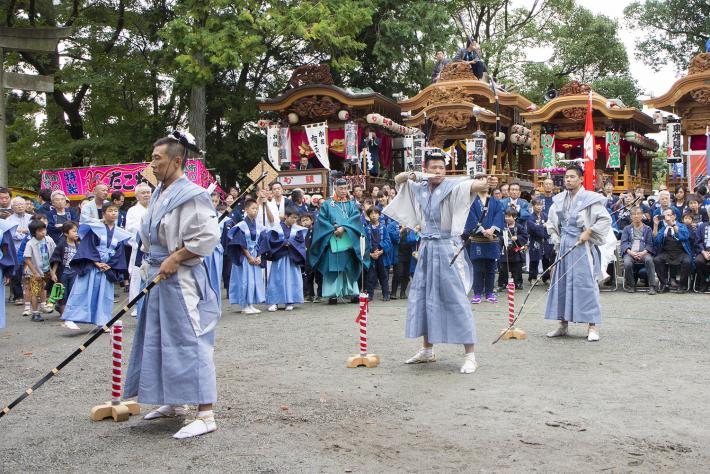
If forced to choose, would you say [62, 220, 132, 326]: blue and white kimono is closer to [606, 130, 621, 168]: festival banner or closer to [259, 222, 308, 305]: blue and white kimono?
→ [259, 222, 308, 305]: blue and white kimono

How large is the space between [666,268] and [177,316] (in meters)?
10.3

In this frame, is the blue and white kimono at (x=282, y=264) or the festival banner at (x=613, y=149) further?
the festival banner at (x=613, y=149)

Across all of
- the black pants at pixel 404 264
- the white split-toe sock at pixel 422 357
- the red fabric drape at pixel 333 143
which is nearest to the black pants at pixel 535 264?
the black pants at pixel 404 264

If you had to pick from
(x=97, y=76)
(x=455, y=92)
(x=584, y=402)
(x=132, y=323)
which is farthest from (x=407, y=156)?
(x=584, y=402)

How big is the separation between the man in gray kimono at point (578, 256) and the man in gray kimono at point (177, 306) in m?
4.74

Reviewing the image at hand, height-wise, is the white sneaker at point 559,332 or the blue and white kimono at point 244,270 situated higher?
the blue and white kimono at point 244,270

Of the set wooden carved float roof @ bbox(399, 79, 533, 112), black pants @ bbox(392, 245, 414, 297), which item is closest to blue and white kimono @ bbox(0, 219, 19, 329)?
black pants @ bbox(392, 245, 414, 297)

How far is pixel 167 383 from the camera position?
190 inches

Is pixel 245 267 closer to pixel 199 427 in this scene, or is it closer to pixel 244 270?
pixel 244 270

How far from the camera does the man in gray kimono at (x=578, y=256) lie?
8391mm

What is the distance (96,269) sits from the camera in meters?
9.67

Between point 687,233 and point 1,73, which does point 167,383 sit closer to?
point 687,233

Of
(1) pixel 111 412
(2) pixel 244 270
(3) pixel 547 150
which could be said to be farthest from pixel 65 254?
(3) pixel 547 150

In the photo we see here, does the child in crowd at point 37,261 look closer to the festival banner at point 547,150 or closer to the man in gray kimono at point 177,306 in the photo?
the man in gray kimono at point 177,306
